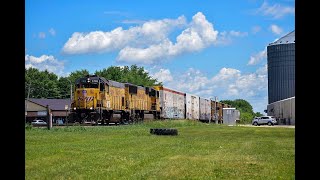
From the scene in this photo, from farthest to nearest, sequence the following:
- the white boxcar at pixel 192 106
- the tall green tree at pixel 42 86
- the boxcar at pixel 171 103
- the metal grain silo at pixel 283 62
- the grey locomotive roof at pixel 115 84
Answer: the tall green tree at pixel 42 86, the white boxcar at pixel 192 106, the boxcar at pixel 171 103, the grey locomotive roof at pixel 115 84, the metal grain silo at pixel 283 62

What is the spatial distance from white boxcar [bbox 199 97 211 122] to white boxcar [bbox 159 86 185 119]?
1130 cm

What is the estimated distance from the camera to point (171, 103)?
211 ft

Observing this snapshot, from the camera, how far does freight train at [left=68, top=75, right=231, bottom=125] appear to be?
42438 mm

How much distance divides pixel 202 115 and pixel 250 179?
2904 inches

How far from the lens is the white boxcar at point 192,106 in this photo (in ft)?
241

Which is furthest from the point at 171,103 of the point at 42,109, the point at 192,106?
the point at 42,109

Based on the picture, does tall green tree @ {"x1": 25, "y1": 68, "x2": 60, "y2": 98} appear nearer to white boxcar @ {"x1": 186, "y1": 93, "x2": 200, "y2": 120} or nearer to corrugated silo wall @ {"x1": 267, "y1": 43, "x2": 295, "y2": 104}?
white boxcar @ {"x1": 186, "y1": 93, "x2": 200, "y2": 120}

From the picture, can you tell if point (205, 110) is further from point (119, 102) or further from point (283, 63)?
point (283, 63)

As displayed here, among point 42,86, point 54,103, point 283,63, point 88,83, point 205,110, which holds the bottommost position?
point 205,110

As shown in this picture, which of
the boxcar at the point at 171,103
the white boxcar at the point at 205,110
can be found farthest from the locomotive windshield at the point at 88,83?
the white boxcar at the point at 205,110

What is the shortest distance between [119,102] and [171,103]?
18046mm

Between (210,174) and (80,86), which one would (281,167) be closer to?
(210,174)

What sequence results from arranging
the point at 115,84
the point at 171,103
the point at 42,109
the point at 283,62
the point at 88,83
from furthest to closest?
the point at 42,109, the point at 171,103, the point at 115,84, the point at 88,83, the point at 283,62

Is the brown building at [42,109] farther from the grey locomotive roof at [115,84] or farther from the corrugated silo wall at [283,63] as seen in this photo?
the corrugated silo wall at [283,63]
